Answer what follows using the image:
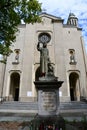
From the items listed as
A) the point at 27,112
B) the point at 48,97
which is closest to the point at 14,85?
the point at 27,112

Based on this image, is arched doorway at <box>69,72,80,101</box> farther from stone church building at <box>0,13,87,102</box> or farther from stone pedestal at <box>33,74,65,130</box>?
stone pedestal at <box>33,74,65,130</box>

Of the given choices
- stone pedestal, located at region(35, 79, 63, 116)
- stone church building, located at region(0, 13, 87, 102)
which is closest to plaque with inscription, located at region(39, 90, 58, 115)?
stone pedestal, located at region(35, 79, 63, 116)

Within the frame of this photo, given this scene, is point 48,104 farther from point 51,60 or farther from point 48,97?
point 51,60

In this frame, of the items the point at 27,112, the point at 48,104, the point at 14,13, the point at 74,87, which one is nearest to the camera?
the point at 48,104

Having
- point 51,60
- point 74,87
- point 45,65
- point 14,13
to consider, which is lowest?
point 45,65

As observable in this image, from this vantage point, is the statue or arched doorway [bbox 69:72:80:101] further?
arched doorway [bbox 69:72:80:101]

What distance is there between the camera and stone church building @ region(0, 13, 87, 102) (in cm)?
2345

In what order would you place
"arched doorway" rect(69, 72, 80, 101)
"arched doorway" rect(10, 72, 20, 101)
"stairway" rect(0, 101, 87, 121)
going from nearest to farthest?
"stairway" rect(0, 101, 87, 121), "arched doorway" rect(69, 72, 80, 101), "arched doorway" rect(10, 72, 20, 101)

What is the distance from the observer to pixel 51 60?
82.6ft

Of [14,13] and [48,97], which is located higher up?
[14,13]

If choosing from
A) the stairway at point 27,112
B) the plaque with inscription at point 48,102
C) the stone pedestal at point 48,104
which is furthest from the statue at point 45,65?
the stairway at point 27,112

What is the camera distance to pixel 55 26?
27.8 metres

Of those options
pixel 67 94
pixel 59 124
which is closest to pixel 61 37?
pixel 67 94

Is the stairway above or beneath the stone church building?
beneath
